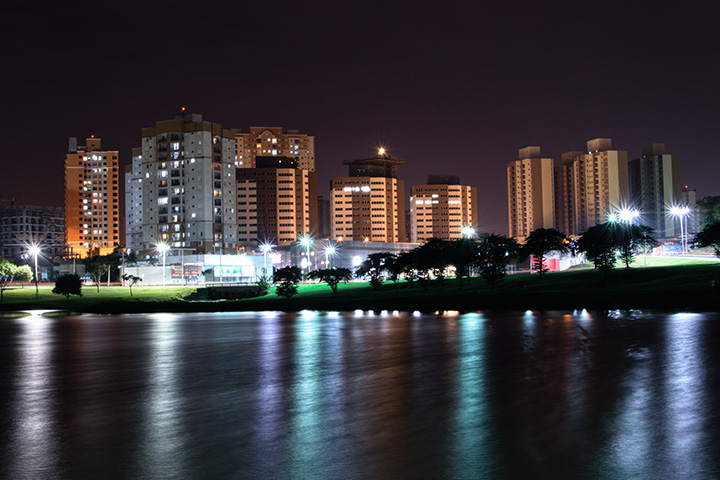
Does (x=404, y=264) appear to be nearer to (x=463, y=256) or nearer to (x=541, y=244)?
(x=463, y=256)

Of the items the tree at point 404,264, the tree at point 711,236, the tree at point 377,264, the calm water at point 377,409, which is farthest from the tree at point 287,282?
the calm water at point 377,409

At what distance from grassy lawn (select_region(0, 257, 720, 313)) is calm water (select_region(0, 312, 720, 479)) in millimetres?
19218

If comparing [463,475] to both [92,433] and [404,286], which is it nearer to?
[92,433]

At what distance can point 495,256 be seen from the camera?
223 ft

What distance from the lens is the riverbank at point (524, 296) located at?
159 feet

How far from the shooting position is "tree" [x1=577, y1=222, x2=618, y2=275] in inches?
2438

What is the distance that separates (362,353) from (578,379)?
397 inches

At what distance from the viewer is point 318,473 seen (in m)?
10.3

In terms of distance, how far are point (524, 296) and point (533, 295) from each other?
0.77 meters

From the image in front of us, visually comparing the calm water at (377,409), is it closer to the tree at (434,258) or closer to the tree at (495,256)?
the tree at (495,256)

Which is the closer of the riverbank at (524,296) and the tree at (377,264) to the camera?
the riverbank at (524,296)

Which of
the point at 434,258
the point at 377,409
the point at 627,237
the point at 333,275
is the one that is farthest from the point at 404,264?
the point at 377,409

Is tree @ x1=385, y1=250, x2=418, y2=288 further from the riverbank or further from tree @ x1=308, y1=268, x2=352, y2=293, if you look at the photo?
tree @ x1=308, y1=268, x2=352, y2=293

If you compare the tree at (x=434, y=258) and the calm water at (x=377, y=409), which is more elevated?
the tree at (x=434, y=258)
